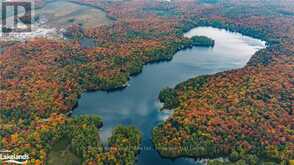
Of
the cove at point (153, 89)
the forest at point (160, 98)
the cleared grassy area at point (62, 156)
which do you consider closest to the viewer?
the cleared grassy area at point (62, 156)

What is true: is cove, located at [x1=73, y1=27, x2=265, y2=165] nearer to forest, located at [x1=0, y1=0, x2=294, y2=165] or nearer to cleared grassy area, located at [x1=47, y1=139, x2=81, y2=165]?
forest, located at [x1=0, y1=0, x2=294, y2=165]

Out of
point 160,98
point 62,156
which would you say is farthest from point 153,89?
point 62,156

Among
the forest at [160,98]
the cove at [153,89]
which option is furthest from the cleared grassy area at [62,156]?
the cove at [153,89]

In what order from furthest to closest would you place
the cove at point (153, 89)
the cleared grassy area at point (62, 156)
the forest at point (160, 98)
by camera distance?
1. the cove at point (153, 89)
2. the forest at point (160, 98)
3. the cleared grassy area at point (62, 156)

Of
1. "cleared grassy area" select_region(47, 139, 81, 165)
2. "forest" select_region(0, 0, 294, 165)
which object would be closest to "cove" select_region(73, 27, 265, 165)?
"forest" select_region(0, 0, 294, 165)

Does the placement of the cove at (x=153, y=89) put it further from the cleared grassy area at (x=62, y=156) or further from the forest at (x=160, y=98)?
the cleared grassy area at (x=62, y=156)

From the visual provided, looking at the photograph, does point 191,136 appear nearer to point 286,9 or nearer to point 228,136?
point 228,136

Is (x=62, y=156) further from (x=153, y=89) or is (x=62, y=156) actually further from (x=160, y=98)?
(x=153, y=89)
